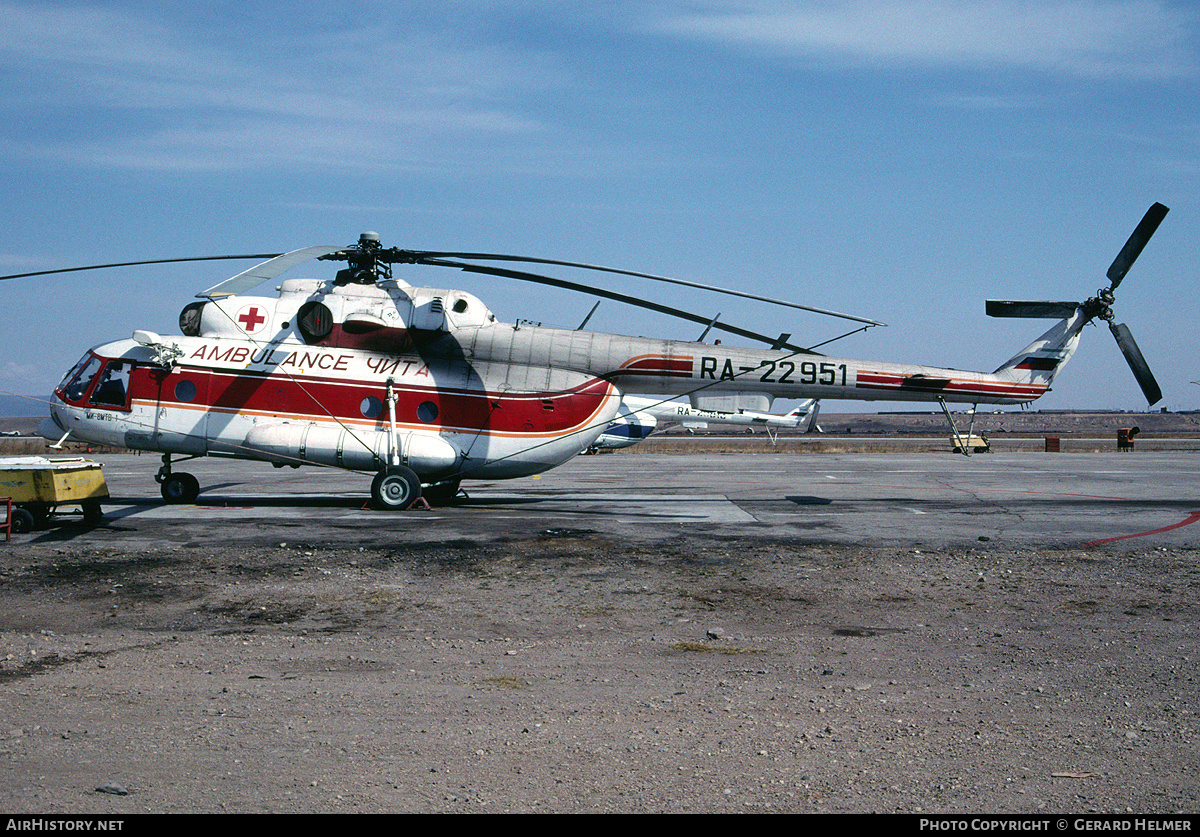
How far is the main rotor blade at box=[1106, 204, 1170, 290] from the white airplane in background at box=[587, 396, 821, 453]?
27.4 ft

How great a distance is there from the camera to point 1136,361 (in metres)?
18.8

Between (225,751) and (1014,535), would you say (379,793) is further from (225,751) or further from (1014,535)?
(1014,535)

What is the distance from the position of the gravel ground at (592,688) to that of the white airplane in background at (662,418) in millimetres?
9517

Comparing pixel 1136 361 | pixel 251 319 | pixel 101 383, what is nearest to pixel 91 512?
pixel 101 383

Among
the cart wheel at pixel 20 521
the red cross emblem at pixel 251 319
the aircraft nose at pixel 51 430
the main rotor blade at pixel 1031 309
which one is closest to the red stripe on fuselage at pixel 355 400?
the red cross emblem at pixel 251 319

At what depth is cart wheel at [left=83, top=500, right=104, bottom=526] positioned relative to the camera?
14562 millimetres

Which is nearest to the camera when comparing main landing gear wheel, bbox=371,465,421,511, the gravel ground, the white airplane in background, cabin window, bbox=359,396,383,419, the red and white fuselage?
the gravel ground

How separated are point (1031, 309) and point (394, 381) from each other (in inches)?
562

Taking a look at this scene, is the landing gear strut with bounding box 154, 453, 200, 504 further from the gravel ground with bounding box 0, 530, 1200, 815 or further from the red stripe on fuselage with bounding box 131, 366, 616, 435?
the gravel ground with bounding box 0, 530, 1200, 815

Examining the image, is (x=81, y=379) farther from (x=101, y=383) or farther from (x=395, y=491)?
(x=395, y=491)

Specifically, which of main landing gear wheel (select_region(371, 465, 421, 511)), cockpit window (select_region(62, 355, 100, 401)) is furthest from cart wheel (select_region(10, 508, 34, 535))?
main landing gear wheel (select_region(371, 465, 421, 511))

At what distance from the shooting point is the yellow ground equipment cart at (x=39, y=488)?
1384 centimetres
